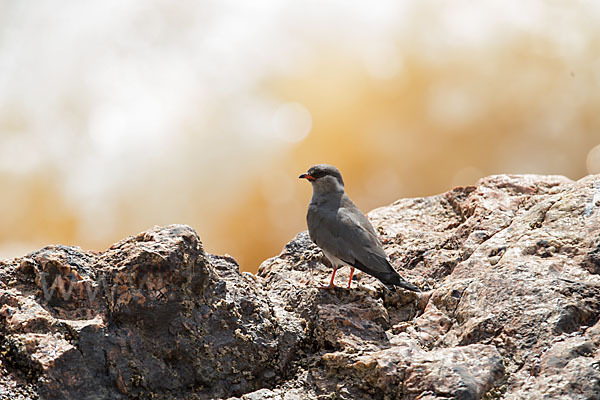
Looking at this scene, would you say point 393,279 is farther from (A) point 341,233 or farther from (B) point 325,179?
(B) point 325,179

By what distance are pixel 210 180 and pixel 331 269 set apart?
26.1 feet

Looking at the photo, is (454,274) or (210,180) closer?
(454,274)

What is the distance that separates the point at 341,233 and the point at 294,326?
1.25 m

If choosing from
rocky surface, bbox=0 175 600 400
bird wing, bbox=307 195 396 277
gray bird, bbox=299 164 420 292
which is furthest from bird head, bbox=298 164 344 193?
rocky surface, bbox=0 175 600 400

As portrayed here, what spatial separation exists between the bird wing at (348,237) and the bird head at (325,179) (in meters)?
0.31

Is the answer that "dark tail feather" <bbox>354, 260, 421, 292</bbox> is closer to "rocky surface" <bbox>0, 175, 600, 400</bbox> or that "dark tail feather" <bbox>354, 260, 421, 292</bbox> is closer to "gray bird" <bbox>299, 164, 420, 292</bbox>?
"gray bird" <bbox>299, 164, 420, 292</bbox>

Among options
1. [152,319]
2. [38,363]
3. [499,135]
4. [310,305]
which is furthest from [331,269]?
[499,135]

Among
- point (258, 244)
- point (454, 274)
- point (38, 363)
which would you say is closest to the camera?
point (38, 363)

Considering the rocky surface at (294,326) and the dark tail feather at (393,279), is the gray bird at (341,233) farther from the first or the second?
the rocky surface at (294,326)

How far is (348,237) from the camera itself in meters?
6.64

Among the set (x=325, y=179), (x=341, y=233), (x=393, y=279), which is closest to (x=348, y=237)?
(x=341, y=233)

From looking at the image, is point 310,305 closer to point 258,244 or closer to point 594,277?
point 594,277

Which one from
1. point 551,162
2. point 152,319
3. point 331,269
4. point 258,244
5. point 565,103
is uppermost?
point 565,103

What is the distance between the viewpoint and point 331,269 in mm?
6969
